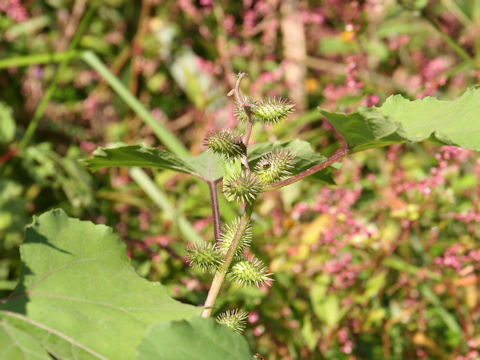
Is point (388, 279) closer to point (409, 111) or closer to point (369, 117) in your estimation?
point (409, 111)

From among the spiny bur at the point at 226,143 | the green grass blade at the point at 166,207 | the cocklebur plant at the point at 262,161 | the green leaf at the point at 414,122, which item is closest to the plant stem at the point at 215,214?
the cocklebur plant at the point at 262,161

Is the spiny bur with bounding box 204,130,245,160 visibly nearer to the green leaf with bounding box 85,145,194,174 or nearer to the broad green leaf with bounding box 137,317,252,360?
the green leaf with bounding box 85,145,194,174

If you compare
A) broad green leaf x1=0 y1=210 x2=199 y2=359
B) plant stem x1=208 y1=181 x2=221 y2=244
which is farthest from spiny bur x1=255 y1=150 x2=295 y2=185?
broad green leaf x1=0 y1=210 x2=199 y2=359

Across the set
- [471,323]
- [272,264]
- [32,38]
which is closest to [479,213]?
[471,323]

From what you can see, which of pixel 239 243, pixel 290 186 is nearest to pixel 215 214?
pixel 239 243

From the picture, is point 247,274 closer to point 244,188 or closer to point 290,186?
point 244,188

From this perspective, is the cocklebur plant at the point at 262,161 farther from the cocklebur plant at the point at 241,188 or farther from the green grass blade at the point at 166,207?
the green grass blade at the point at 166,207
